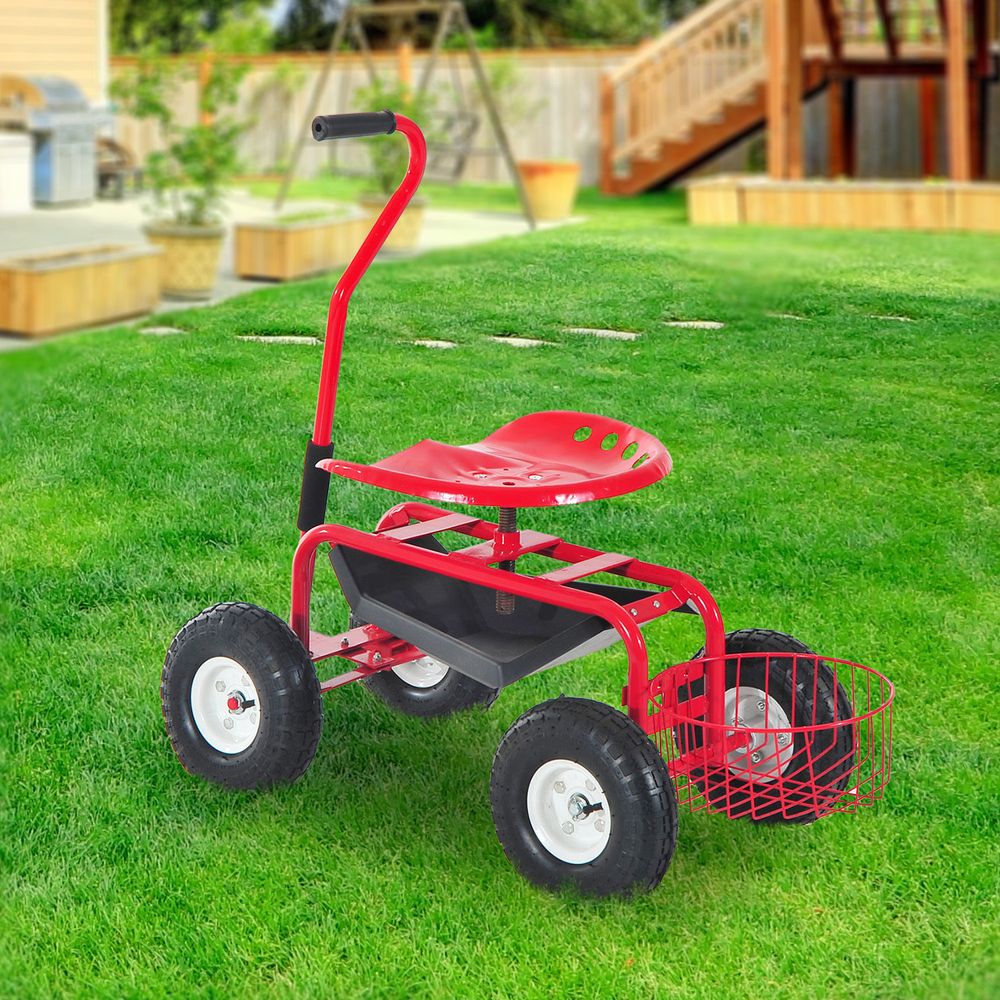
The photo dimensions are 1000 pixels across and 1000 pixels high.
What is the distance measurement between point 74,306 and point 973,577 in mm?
3268

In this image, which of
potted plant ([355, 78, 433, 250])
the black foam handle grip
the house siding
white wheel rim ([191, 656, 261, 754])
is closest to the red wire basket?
white wheel rim ([191, 656, 261, 754])

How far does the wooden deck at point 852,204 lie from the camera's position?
8.58 m

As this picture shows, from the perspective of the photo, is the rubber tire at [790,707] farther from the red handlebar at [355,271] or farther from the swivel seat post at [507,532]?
the red handlebar at [355,271]

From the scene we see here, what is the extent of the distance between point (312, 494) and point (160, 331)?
0.98m

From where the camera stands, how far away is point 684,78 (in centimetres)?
1364

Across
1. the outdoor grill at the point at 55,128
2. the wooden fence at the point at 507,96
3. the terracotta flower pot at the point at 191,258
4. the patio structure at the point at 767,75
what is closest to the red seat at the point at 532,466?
the terracotta flower pot at the point at 191,258

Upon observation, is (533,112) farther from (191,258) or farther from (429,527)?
(429,527)

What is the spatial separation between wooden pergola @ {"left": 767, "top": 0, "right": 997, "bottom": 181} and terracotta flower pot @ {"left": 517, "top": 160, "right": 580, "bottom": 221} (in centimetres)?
149

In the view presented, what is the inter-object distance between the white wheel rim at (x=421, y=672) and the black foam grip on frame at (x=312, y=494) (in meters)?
0.48

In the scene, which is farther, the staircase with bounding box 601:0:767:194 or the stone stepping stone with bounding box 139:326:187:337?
the staircase with bounding box 601:0:767:194

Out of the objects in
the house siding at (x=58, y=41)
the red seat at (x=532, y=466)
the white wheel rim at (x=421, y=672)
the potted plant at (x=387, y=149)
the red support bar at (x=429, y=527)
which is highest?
the house siding at (x=58, y=41)

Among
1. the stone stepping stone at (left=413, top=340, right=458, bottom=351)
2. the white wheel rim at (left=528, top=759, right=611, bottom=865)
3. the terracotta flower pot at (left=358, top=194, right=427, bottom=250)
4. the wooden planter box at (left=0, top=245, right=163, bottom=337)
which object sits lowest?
the white wheel rim at (left=528, top=759, right=611, bottom=865)

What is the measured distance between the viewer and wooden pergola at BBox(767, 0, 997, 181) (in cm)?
1077

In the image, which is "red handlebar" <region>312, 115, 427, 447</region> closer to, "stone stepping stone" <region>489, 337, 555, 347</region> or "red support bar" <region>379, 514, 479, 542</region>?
"red support bar" <region>379, 514, 479, 542</region>
